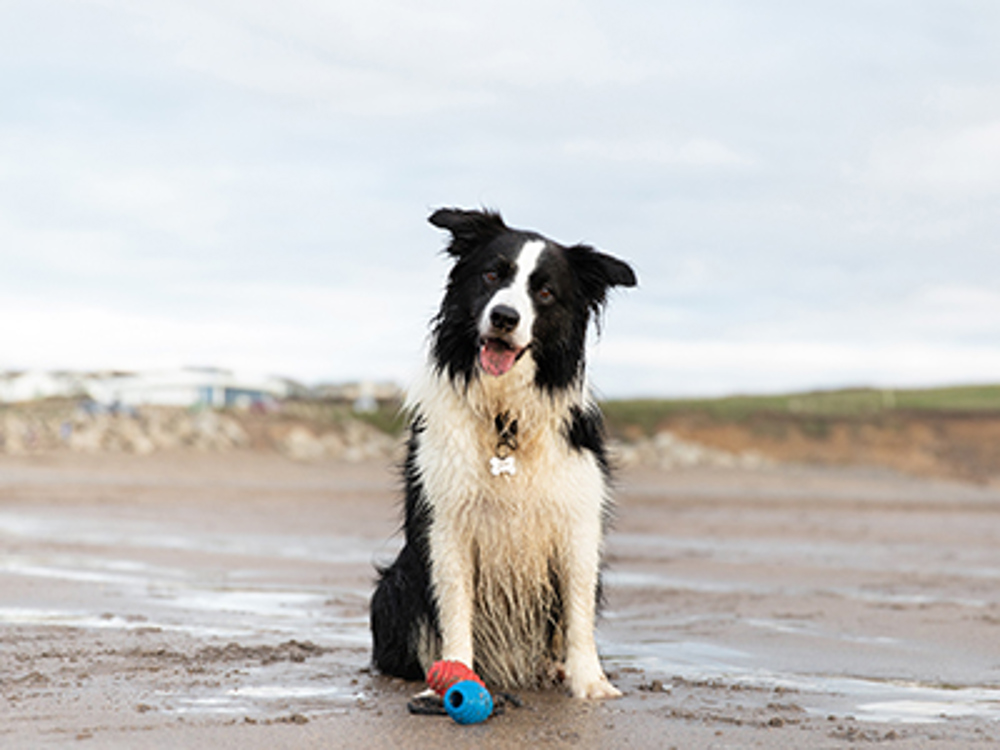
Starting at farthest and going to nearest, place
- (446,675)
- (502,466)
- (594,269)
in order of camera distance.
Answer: (594,269) → (502,466) → (446,675)

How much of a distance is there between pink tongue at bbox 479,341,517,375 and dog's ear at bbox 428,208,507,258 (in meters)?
0.55

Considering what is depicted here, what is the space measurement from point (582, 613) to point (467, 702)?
3.07ft

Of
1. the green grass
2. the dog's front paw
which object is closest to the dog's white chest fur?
the dog's front paw

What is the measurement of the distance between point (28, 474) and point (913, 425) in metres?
22.9

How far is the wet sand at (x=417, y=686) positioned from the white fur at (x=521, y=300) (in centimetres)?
160

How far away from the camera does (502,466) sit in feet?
16.5

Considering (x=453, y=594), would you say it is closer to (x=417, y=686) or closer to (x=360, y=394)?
(x=417, y=686)

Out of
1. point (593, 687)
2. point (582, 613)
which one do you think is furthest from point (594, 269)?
point (593, 687)

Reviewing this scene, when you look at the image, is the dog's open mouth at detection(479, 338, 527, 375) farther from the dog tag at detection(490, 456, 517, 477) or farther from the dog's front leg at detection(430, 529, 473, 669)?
the dog's front leg at detection(430, 529, 473, 669)

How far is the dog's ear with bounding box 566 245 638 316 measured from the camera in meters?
5.29

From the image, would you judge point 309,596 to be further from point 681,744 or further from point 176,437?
point 176,437

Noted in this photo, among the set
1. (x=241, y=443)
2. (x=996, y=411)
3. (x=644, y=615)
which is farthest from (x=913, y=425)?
(x=644, y=615)

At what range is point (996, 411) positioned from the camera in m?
33.4

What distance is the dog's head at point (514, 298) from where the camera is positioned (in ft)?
16.1
